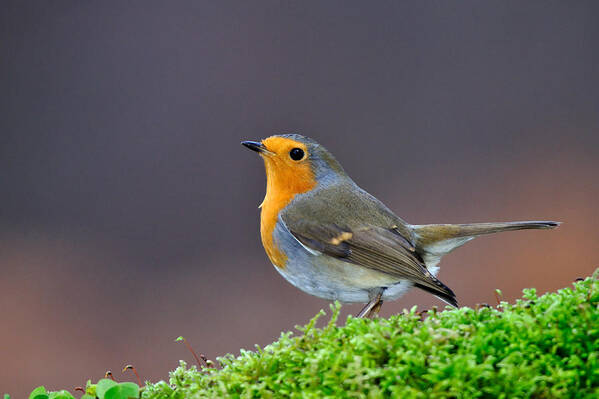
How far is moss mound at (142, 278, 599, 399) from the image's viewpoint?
1.12 meters

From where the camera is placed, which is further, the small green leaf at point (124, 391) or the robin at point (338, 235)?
the robin at point (338, 235)

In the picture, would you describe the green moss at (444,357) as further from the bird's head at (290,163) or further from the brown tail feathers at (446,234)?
the bird's head at (290,163)

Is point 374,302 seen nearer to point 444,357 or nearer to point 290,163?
point 290,163

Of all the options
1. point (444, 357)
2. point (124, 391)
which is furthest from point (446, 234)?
point (124, 391)

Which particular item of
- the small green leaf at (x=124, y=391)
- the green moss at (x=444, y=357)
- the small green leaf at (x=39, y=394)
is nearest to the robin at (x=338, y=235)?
the green moss at (x=444, y=357)

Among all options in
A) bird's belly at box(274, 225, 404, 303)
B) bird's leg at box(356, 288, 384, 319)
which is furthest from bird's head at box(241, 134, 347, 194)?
bird's leg at box(356, 288, 384, 319)

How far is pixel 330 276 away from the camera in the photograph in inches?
89.7

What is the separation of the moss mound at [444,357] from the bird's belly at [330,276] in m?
0.80

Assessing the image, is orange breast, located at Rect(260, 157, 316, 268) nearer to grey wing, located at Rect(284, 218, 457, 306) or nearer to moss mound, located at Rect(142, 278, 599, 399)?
grey wing, located at Rect(284, 218, 457, 306)

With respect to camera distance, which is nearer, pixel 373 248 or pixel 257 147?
pixel 373 248

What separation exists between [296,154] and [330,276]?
681 mm

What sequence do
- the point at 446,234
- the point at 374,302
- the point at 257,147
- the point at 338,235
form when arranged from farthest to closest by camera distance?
the point at 257,147 → the point at 446,234 → the point at 338,235 → the point at 374,302

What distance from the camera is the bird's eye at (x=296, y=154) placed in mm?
2680

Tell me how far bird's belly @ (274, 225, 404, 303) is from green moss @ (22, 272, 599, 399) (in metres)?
0.79
